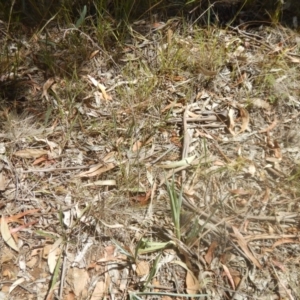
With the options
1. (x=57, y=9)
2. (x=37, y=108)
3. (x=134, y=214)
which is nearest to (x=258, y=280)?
(x=134, y=214)

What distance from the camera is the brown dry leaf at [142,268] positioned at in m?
1.82

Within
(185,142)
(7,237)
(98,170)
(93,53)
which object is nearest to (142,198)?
(98,170)

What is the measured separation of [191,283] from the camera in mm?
1793

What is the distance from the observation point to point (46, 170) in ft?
6.80

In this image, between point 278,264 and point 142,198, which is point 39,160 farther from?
point 278,264

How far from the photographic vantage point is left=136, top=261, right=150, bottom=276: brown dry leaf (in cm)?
182

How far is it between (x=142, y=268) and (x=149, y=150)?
567 millimetres

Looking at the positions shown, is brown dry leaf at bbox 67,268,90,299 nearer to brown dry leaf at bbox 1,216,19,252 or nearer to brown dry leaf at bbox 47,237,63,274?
brown dry leaf at bbox 47,237,63,274

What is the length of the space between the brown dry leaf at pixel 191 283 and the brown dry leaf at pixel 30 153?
85 centimetres

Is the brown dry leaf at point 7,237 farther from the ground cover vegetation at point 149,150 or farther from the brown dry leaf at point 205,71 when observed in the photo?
the brown dry leaf at point 205,71

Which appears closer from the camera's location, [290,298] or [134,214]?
[290,298]

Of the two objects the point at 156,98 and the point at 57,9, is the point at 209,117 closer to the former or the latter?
the point at 156,98

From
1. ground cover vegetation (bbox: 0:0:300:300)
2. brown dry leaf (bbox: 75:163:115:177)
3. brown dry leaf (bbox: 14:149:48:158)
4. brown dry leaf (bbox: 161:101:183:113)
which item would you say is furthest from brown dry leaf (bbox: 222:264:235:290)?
brown dry leaf (bbox: 14:149:48:158)

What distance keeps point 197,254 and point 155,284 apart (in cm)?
20
